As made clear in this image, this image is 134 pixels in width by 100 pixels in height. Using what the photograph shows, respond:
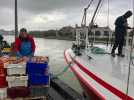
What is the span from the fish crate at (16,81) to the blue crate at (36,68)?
0.21 meters

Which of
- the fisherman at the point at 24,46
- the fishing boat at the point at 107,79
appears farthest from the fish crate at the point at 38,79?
the fisherman at the point at 24,46

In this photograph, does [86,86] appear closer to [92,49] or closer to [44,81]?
Result: [44,81]

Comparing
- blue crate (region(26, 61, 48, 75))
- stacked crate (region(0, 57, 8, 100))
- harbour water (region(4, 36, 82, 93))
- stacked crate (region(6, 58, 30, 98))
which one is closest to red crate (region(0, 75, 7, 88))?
stacked crate (region(0, 57, 8, 100))

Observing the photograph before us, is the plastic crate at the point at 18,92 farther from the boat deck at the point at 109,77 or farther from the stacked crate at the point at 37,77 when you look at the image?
the boat deck at the point at 109,77

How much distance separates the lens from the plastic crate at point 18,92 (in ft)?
21.7

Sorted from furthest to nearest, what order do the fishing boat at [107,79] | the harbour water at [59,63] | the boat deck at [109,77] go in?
the harbour water at [59,63] → the boat deck at [109,77] → the fishing boat at [107,79]

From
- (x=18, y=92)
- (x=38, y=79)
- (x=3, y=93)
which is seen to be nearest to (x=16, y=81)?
(x=18, y=92)

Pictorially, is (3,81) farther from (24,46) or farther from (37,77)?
(24,46)

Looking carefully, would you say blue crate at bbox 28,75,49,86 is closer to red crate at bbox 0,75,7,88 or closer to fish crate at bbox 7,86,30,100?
fish crate at bbox 7,86,30,100

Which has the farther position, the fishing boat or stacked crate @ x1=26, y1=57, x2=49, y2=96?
stacked crate @ x1=26, y1=57, x2=49, y2=96

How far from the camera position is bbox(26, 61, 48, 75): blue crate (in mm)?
6738

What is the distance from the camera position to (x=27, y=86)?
6.73 m

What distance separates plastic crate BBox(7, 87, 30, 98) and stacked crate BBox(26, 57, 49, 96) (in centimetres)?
11

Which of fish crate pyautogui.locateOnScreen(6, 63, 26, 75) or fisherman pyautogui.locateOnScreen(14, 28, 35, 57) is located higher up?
fisherman pyautogui.locateOnScreen(14, 28, 35, 57)
